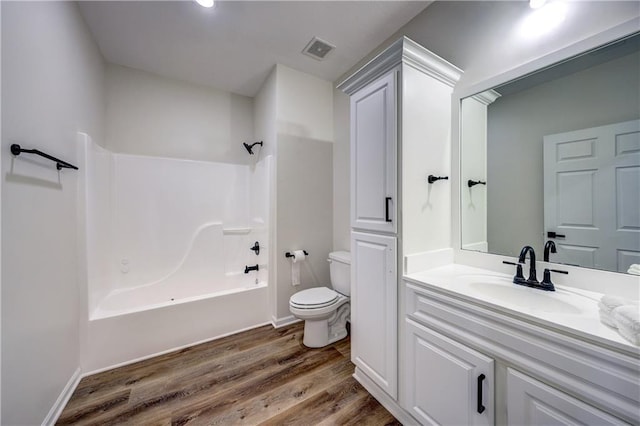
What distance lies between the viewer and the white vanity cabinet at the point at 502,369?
710mm

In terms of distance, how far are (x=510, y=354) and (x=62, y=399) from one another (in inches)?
97.7

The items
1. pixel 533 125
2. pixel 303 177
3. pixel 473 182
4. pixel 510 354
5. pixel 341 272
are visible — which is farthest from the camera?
pixel 303 177

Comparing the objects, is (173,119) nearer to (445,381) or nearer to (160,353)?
(160,353)

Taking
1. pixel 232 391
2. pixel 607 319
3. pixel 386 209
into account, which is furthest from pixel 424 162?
pixel 232 391

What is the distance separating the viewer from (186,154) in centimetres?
272

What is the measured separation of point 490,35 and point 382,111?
799 mm

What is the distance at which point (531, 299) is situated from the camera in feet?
3.67

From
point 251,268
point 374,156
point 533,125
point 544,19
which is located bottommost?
point 251,268

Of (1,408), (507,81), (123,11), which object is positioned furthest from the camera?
(123,11)

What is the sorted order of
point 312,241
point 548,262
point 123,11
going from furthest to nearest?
point 312,241 → point 123,11 → point 548,262

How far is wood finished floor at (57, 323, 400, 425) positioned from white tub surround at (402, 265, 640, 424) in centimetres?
51

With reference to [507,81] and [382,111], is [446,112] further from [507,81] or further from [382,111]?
[382,111]

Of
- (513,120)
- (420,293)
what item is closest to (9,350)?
(420,293)

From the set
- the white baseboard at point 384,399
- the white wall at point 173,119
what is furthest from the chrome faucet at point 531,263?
the white wall at point 173,119
